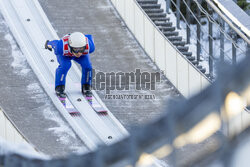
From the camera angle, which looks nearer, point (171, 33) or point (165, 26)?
point (171, 33)

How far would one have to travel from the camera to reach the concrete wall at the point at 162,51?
11.0 m

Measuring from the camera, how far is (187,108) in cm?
312

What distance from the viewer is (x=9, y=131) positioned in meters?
8.48

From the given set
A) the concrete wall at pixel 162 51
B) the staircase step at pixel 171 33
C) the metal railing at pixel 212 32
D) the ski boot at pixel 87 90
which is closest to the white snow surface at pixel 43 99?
the ski boot at pixel 87 90

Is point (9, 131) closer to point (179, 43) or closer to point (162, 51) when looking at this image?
point (162, 51)

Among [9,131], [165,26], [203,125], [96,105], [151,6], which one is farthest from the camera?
[151,6]

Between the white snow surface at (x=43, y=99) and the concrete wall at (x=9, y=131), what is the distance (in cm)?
97

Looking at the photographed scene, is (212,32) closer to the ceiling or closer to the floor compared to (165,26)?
closer to the floor

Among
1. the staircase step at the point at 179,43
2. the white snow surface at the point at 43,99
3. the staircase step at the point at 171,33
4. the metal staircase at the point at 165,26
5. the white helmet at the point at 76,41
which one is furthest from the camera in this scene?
the staircase step at the point at 171,33

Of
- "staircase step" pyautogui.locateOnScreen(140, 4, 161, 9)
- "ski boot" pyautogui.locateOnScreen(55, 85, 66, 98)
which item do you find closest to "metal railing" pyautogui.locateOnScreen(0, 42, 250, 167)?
"ski boot" pyautogui.locateOnScreen(55, 85, 66, 98)

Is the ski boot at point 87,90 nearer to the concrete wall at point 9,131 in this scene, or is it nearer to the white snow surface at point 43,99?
the white snow surface at point 43,99

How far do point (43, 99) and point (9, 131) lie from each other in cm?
224

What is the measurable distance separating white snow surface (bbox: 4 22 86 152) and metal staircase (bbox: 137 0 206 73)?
9.72 ft

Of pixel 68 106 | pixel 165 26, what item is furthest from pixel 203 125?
pixel 165 26
